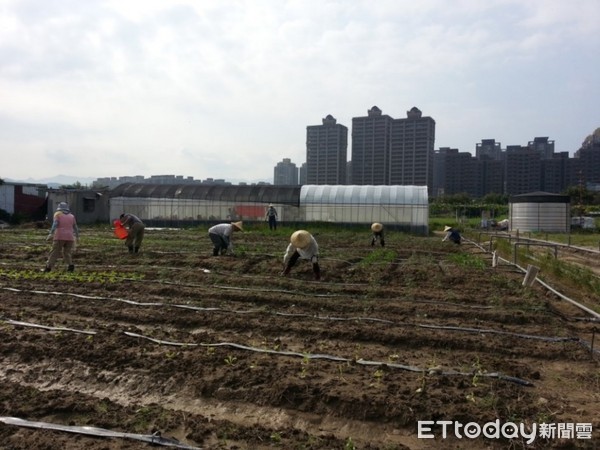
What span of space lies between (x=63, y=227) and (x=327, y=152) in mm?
76470

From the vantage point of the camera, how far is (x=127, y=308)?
7.18 metres

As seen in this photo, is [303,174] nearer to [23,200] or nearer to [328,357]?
[23,200]

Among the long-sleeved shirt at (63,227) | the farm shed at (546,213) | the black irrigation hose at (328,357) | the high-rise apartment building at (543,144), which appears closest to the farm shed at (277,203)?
the farm shed at (546,213)

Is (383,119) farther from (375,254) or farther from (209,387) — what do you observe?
(209,387)

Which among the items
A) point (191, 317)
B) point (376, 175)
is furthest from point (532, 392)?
point (376, 175)

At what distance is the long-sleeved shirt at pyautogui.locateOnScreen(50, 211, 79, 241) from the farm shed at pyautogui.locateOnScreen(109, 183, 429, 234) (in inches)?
818

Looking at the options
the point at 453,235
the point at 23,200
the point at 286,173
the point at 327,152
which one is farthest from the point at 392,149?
the point at 453,235

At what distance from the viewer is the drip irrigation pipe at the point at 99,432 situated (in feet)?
11.1

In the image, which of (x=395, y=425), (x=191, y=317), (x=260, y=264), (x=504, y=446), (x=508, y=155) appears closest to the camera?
(x=504, y=446)

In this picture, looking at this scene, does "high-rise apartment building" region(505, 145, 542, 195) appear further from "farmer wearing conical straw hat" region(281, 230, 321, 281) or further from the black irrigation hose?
the black irrigation hose

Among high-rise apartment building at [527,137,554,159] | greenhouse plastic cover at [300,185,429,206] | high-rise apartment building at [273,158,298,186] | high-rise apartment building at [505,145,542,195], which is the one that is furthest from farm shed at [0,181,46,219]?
high-rise apartment building at [527,137,554,159]

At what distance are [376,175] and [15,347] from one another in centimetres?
8231

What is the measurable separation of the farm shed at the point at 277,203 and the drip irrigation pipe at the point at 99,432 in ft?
88.0

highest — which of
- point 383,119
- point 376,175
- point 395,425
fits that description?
point 383,119
